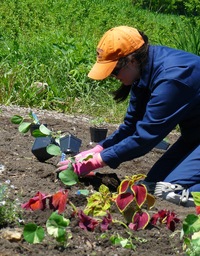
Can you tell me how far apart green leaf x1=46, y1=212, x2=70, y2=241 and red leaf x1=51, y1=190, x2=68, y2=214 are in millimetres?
307

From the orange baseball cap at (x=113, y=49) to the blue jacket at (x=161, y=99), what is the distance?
203 mm

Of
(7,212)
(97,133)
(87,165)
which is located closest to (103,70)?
(87,165)

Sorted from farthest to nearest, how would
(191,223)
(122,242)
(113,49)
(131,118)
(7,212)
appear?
1. (131,118)
2. (113,49)
3. (7,212)
4. (122,242)
5. (191,223)

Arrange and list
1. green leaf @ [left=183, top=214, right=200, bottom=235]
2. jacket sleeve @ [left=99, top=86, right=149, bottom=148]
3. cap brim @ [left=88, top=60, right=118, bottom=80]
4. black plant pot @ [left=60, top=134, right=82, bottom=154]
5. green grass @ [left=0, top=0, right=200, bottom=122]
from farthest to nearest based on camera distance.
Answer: green grass @ [left=0, top=0, right=200, bottom=122], black plant pot @ [left=60, top=134, right=82, bottom=154], jacket sleeve @ [left=99, top=86, right=149, bottom=148], cap brim @ [left=88, top=60, right=118, bottom=80], green leaf @ [left=183, top=214, right=200, bottom=235]

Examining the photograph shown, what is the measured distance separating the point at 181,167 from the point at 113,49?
3.56 feet

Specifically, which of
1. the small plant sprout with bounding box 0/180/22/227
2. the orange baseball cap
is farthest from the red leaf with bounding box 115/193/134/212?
the orange baseball cap

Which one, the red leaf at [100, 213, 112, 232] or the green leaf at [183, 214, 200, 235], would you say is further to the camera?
the red leaf at [100, 213, 112, 232]

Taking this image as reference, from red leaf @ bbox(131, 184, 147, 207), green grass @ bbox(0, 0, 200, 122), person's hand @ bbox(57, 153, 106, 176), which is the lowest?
green grass @ bbox(0, 0, 200, 122)

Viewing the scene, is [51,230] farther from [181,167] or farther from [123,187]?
[181,167]

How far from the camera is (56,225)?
128 inches

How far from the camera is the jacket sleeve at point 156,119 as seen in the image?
4359 millimetres

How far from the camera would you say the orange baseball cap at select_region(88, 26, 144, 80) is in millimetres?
4293

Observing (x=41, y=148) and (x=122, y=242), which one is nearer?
(x=122, y=242)

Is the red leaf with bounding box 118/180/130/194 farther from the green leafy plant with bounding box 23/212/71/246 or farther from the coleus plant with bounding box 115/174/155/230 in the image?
the green leafy plant with bounding box 23/212/71/246
